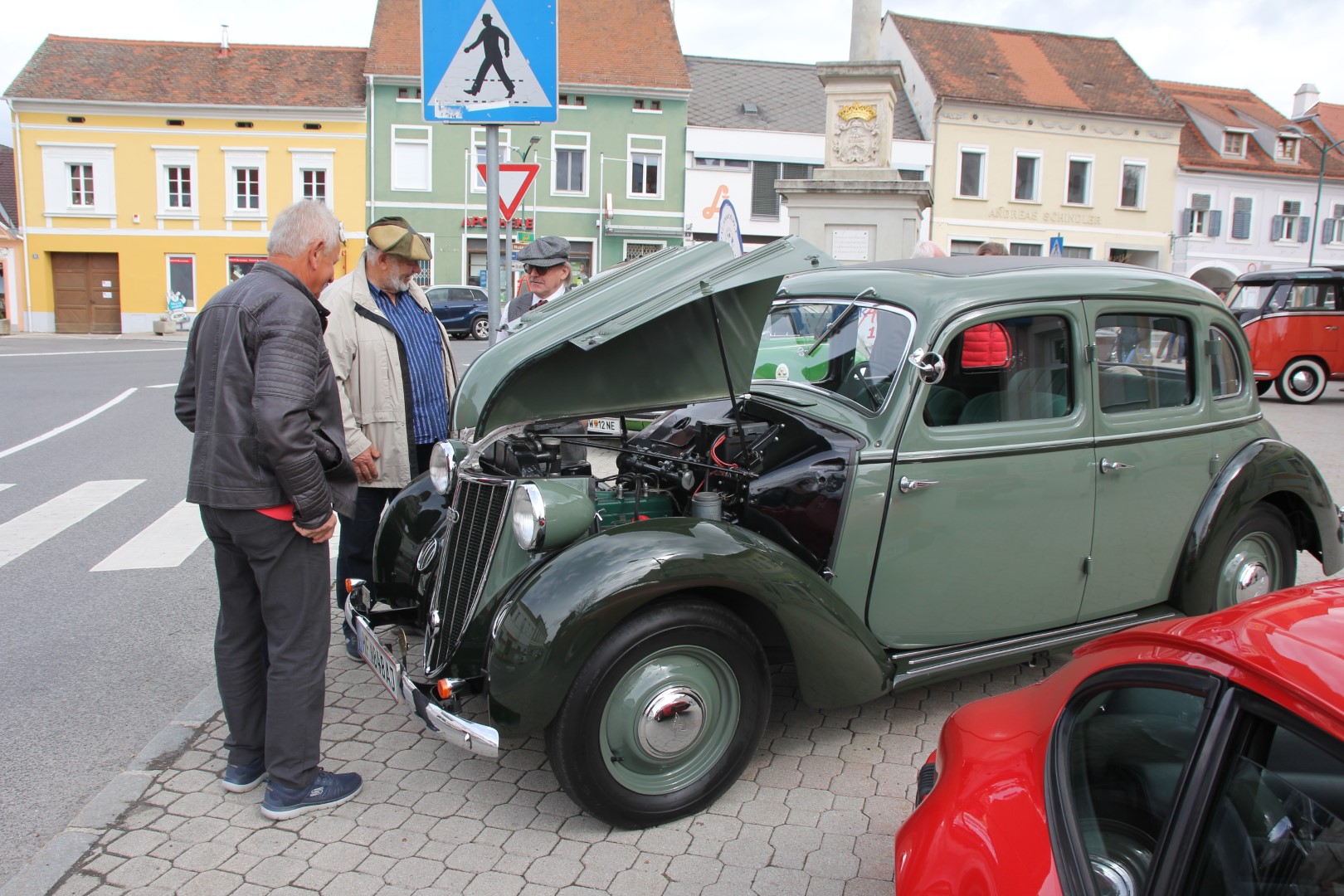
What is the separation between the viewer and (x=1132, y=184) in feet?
120

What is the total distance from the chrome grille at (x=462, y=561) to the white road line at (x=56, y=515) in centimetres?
411

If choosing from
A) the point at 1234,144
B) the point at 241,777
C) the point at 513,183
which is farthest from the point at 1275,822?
the point at 1234,144

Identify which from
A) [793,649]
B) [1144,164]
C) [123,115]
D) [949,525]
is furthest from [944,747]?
[1144,164]

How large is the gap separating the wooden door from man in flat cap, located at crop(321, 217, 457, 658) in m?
33.4

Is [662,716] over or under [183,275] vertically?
under

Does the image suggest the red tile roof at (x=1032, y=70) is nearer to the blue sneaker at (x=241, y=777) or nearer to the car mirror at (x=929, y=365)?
the car mirror at (x=929, y=365)

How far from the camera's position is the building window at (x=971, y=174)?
35.2m

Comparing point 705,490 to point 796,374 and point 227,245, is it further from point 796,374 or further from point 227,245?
point 227,245

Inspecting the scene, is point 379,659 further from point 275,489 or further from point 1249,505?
point 1249,505

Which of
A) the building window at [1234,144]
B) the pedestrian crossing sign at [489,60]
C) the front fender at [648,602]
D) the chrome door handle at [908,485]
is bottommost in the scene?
the front fender at [648,602]

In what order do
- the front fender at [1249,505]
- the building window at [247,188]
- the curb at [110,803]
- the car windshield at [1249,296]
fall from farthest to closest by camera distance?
the building window at [247,188] → the car windshield at [1249,296] → the front fender at [1249,505] → the curb at [110,803]

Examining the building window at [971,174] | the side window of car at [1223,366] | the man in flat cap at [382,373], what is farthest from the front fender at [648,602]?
the building window at [971,174]

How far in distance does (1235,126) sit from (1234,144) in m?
0.74

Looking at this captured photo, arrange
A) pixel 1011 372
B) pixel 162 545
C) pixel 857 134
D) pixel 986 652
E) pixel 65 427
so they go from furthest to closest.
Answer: pixel 857 134
pixel 65 427
pixel 162 545
pixel 1011 372
pixel 986 652
